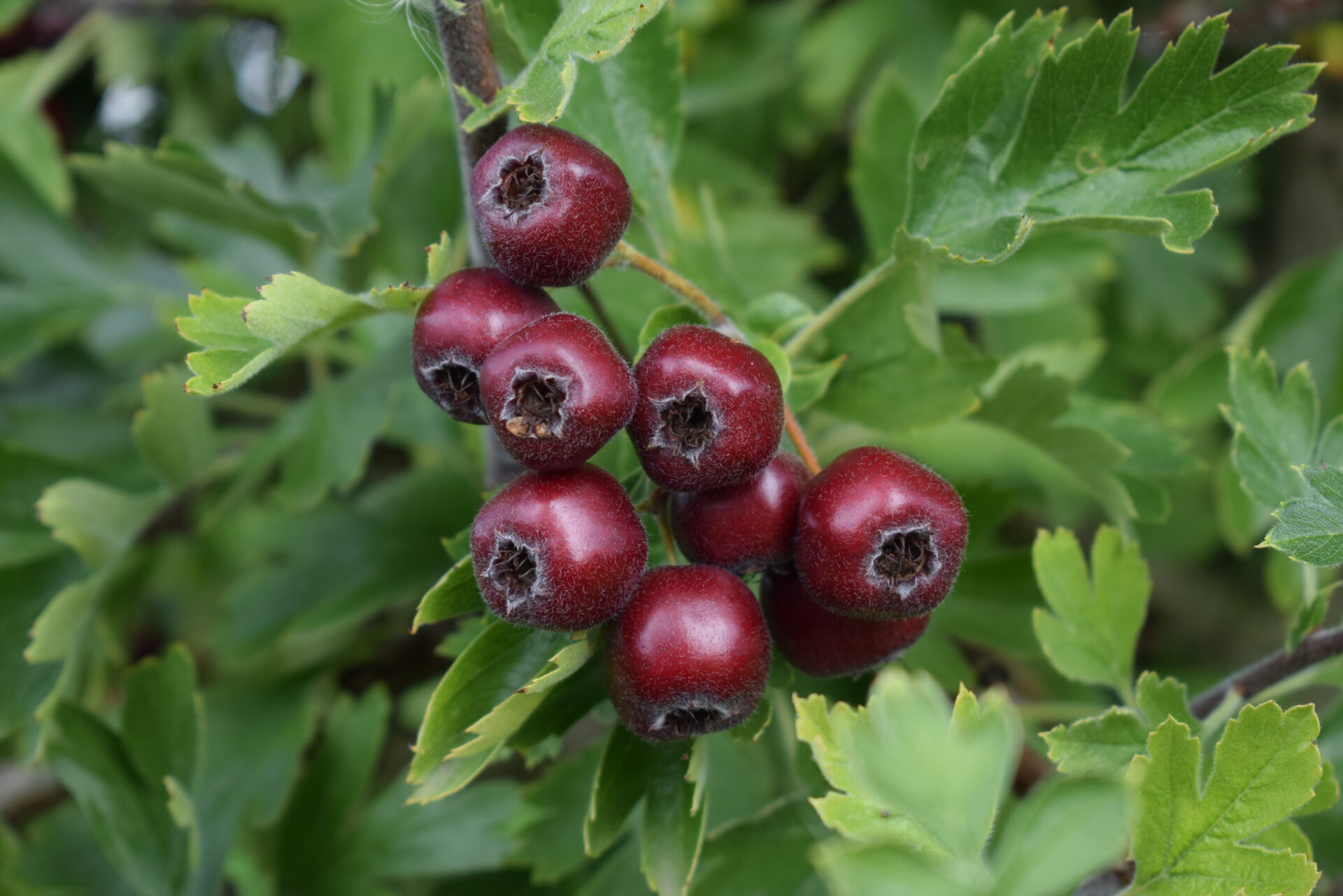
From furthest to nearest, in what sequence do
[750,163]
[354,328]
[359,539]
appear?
[750,163], [354,328], [359,539]

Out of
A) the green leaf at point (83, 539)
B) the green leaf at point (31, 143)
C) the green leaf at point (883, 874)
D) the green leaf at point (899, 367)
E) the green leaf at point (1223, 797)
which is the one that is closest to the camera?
the green leaf at point (883, 874)

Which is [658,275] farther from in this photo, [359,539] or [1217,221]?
[1217,221]

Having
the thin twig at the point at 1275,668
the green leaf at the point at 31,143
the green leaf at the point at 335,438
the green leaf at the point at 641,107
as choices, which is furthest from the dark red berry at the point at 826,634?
the green leaf at the point at 31,143

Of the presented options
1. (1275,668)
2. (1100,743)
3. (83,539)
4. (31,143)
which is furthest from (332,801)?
(31,143)

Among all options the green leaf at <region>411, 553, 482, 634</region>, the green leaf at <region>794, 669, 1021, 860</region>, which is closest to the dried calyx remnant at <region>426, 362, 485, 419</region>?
the green leaf at <region>411, 553, 482, 634</region>

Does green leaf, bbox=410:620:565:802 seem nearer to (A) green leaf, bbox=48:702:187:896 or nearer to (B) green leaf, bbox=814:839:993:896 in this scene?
(B) green leaf, bbox=814:839:993:896

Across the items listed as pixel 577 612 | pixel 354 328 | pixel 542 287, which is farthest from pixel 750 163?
pixel 577 612

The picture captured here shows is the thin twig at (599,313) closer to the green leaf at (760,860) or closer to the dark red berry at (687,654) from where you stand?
the dark red berry at (687,654)
